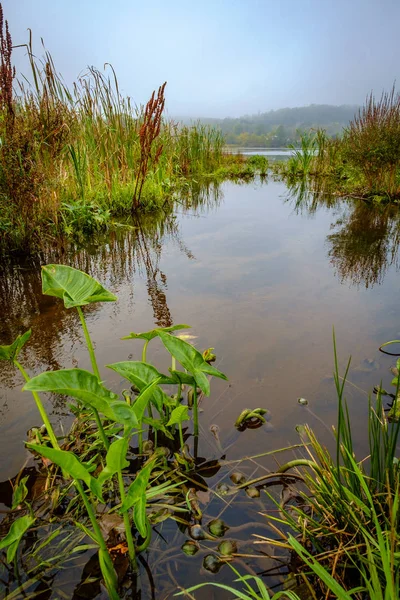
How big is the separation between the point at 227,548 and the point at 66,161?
159 inches

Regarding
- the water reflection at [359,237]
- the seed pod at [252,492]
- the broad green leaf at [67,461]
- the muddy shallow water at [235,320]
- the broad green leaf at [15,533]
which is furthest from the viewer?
the water reflection at [359,237]

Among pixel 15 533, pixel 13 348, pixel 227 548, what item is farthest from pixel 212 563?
pixel 13 348

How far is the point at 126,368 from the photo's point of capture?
913 millimetres

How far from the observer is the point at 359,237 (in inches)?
147

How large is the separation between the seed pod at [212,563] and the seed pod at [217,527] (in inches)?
2.4

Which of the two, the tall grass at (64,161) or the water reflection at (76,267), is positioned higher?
the tall grass at (64,161)

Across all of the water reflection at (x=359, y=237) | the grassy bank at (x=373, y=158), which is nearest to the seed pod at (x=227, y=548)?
the water reflection at (x=359, y=237)

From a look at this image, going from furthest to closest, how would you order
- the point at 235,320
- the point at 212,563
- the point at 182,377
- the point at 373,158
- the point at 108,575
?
the point at 373,158 → the point at 235,320 → the point at 182,377 → the point at 212,563 → the point at 108,575

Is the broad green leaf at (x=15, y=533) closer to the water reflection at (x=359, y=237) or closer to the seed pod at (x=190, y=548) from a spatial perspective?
the seed pod at (x=190, y=548)

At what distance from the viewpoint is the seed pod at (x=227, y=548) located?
2.67ft

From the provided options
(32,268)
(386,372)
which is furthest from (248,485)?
(32,268)

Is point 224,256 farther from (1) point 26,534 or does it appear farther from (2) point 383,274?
(1) point 26,534

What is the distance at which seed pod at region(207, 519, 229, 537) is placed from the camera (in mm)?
864

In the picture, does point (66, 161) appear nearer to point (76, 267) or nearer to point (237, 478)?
point (76, 267)
